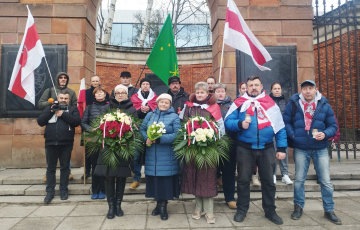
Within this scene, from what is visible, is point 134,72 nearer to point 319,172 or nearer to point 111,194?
point 111,194

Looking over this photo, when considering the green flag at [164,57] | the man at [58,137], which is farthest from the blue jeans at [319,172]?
the man at [58,137]

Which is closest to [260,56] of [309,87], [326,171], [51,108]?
[309,87]

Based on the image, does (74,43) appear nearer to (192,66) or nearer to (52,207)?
(52,207)

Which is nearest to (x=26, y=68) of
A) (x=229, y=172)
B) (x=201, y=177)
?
(x=201, y=177)

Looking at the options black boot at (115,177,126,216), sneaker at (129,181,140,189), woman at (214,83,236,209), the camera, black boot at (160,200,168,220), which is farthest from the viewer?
sneaker at (129,181,140,189)

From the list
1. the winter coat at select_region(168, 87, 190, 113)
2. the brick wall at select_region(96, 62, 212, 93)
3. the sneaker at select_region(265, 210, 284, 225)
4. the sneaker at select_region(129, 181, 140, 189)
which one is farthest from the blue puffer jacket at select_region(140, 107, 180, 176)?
the brick wall at select_region(96, 62, 212, 93)

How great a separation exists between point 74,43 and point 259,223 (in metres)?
6.08

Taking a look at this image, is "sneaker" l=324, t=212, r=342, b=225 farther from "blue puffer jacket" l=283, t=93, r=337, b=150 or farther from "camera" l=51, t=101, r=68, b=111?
"camera" l=51, t=101, r=68, b=111

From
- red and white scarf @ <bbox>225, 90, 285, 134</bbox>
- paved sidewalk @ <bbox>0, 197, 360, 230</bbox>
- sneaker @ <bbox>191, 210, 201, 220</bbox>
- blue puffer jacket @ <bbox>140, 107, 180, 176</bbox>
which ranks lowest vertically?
paved sidewalk @ <bbox>0, 197, 360, 230</bbox>

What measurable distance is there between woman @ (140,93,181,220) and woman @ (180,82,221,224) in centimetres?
19

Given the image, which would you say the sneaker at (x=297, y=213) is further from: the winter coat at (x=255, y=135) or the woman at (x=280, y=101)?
the woman at (x=280, y=101)

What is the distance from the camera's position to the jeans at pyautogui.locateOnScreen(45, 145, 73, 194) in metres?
4.38

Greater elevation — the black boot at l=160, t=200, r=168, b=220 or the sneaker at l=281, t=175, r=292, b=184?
the sneaker at l=281, t=175, r=292, b=184

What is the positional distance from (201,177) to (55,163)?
2678 millimetres
